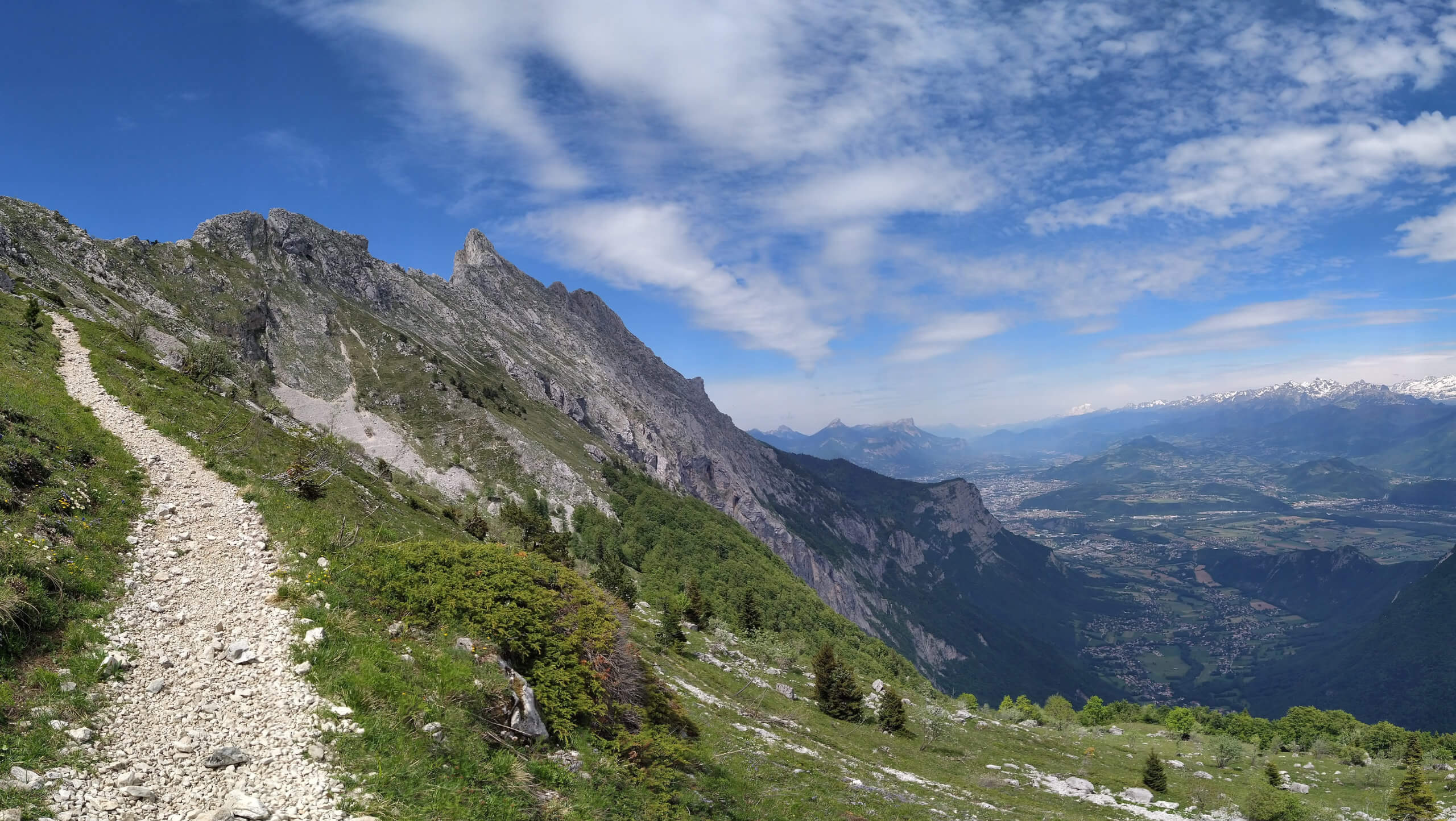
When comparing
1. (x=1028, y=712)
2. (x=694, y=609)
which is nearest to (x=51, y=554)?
(x=694, y=609)

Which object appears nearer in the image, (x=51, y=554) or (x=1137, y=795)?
(x=51, y=554)

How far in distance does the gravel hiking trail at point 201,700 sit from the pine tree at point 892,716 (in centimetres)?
5263

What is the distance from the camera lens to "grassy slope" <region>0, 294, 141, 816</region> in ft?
37.2

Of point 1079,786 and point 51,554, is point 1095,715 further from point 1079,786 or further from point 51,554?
point 51,554

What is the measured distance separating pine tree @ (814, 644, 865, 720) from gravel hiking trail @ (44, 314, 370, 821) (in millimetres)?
49983

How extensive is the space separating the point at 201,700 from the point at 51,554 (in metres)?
7.15

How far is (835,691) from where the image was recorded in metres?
56.3

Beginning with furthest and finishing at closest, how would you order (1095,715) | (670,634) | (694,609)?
1. (1095,715)
2. (694,609)
3. (670,634)

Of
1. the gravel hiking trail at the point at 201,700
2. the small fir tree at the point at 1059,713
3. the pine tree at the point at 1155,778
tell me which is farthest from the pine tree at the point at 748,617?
the gravel hiking trail at the point at 201,700

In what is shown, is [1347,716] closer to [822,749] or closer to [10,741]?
[822,749]

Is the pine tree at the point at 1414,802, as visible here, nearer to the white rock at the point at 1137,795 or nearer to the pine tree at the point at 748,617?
the white rock at the point at 1137,795

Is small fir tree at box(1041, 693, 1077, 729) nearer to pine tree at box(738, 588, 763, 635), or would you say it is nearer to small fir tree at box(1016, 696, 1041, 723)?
small fir tree at box(1016, 696, 1041, 723)

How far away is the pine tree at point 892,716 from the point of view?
5497 cm

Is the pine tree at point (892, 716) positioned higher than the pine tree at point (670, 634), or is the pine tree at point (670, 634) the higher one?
the pine tree at point (670, 634)
